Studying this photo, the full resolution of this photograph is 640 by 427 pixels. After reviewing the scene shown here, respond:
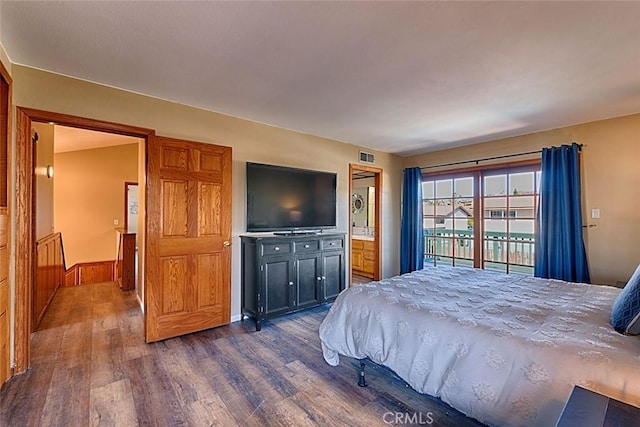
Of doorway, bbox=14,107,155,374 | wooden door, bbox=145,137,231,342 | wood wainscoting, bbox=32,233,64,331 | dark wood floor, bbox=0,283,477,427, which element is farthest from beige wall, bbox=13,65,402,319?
wood wainscoting, bbox=32,233,64,331

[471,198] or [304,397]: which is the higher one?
[471,198]

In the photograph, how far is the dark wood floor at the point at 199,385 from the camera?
1.82 m

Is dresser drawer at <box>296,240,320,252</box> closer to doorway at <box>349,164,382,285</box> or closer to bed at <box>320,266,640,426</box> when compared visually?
doorway at <box>349,164,382,285</box>

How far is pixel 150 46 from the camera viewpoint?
200 cm

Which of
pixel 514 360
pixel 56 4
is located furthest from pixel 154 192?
pixel 514 360

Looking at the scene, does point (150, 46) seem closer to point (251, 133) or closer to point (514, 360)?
point (251, 133)

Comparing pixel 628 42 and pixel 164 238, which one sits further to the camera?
pixel 164 238

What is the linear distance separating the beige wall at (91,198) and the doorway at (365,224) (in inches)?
219

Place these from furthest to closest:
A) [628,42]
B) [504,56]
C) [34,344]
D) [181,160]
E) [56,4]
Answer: [181,160], [34,344], [504,56], [628,42], [56,4]

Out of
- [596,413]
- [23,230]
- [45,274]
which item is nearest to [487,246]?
[596,413]

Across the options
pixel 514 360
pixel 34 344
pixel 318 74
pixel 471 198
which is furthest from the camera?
pixel 471 198

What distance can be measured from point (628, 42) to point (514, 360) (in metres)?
2.20

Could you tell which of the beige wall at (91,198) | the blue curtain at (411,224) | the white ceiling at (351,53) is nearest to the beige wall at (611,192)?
the white ceiling at (351,53)

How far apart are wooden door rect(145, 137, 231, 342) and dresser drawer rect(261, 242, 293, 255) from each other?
43cm
